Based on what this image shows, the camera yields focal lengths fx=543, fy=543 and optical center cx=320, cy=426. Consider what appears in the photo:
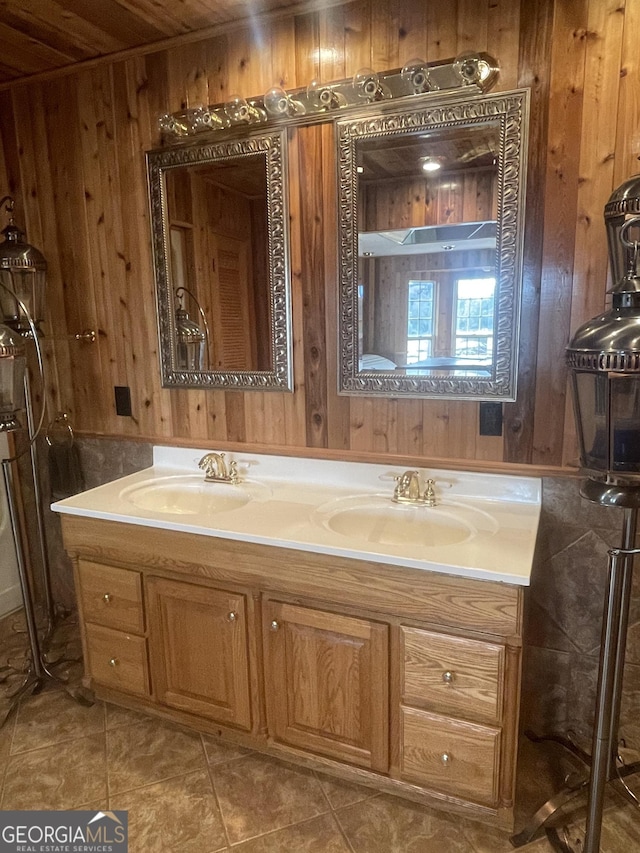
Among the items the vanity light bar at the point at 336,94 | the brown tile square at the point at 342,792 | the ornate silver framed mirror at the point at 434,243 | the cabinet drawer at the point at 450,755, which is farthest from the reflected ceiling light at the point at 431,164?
the brown tile square at the point at 342,792

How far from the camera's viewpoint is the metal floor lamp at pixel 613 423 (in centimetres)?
111

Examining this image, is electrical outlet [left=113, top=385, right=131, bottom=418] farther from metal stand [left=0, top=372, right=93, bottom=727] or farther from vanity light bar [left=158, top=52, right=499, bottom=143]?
vanity light bar [left=158, top=52, right=499, bottom=143]

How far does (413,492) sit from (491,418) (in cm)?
34

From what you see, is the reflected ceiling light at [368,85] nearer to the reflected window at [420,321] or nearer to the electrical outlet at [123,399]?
the reflected window at [420,321]

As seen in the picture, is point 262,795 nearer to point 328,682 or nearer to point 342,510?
point 328,682

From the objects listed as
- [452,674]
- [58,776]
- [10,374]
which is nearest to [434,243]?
[452,674]

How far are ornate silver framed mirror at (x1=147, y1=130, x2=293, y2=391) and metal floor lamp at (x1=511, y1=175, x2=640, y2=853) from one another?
1.04m

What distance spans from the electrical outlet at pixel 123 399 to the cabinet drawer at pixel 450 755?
62.5 inches

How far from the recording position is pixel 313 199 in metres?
1.83

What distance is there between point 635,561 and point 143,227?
209cm

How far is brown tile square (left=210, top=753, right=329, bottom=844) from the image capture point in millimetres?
1541

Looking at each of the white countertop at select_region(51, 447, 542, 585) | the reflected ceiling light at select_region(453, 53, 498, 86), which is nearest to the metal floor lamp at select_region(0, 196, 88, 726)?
the white countertop at select_region(51, 447, 542, 585)

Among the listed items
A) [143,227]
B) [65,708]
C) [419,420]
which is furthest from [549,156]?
[65,708]

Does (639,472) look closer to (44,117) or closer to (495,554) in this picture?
(495,554)
